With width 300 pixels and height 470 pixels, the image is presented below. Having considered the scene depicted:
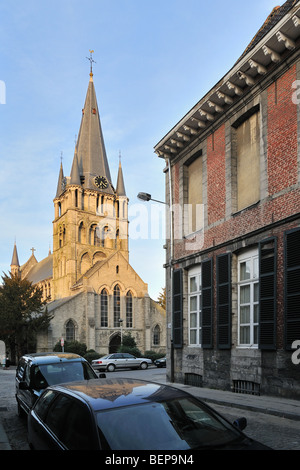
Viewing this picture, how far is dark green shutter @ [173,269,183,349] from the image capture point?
58.1ft

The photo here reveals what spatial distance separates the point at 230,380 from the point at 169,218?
25.1 ft

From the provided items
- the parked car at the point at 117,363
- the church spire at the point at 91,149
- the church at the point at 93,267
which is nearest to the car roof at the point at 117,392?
the parked car at the point at 117,363

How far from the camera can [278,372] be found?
39.0 ft

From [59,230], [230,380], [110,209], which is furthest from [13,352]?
[230,380]

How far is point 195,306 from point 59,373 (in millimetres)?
8638

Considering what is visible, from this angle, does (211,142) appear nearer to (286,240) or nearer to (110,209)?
→ (286,240)

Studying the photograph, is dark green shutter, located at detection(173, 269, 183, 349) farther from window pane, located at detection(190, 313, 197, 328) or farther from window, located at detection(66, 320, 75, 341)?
window, located at detection(66, 320, 75, 341)

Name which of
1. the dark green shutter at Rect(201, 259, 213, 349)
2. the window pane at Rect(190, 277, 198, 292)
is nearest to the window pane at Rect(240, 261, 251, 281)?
the dark green shutter at Rect(201, 259, 213, 349)

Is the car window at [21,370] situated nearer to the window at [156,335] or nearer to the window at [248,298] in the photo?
the window at [248,298]

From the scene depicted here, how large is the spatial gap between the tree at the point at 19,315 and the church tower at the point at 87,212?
1084cm

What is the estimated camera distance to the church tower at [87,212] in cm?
5991

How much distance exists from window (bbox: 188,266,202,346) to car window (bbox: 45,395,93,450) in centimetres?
1223

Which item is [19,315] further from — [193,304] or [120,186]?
[193,304]
